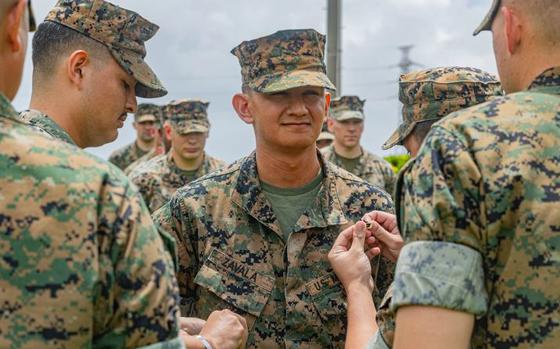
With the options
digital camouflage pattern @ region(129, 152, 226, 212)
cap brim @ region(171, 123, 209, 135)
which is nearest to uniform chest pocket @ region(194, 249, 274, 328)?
digital camouflage pattern @ region(129, 152, 226, 212)

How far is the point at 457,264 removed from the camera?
2.09 meters

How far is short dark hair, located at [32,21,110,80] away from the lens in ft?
11.6

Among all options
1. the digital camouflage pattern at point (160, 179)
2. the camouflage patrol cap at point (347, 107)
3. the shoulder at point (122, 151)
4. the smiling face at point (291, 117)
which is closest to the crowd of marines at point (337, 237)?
the smiling face at point (291, 117)

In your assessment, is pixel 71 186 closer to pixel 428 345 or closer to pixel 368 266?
pixel 428 345

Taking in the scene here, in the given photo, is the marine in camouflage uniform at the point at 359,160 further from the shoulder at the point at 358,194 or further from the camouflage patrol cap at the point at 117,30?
the camouflage patrol cap at the point at 117,30

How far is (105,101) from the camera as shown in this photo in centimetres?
339

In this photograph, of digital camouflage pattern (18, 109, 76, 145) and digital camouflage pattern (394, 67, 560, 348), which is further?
digital camouflage pattern (18, 109, 76, 145)

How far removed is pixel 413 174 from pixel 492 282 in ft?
1.21

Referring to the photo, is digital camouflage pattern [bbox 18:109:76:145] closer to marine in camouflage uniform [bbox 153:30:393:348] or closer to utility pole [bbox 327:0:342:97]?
marine in camouflage uniform [bbox 153:30:393:348]

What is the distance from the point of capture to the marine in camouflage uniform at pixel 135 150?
46.0ft

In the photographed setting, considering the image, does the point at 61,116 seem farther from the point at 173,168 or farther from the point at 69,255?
the point at 173,168

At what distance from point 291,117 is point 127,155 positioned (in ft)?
36.8

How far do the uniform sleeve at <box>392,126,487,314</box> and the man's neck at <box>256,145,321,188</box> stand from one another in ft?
5.78

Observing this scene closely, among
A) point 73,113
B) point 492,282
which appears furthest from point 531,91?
point 73,113
